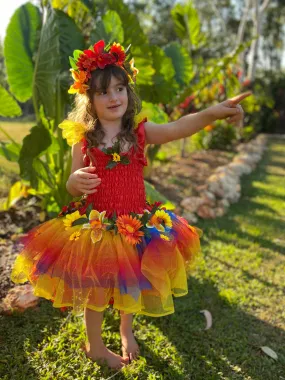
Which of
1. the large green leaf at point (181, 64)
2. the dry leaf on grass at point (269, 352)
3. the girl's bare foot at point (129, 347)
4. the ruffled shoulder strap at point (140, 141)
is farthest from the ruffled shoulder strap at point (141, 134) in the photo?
the large green leaf at point (181, 64)

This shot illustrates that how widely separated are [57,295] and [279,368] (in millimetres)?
1065

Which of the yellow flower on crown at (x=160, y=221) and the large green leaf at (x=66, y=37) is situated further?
the large green leaf at (x=66, y=37)

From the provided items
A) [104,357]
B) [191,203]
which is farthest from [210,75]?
[104,357]

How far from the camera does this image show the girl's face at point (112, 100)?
1576 millimetres

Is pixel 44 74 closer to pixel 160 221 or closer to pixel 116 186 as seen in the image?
pixel 116 186

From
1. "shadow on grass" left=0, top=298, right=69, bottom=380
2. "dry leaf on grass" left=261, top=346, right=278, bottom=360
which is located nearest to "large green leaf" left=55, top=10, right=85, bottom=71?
"shadow on grass" left=0, top=298, right=69, bottom=380

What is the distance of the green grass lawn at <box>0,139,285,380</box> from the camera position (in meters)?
1.68

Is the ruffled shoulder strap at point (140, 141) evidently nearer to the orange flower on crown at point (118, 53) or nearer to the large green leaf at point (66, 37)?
the orange flower on crown at point (118, 53)

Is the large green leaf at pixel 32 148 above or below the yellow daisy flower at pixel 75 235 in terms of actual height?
above

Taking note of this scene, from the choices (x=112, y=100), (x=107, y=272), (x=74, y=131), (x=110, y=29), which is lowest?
(x=107, y=272)

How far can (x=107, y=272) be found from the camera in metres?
1.46

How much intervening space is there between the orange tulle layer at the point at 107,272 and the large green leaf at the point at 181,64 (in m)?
2.55

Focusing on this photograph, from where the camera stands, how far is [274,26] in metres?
24.8

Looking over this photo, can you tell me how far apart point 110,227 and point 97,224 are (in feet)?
0.17
